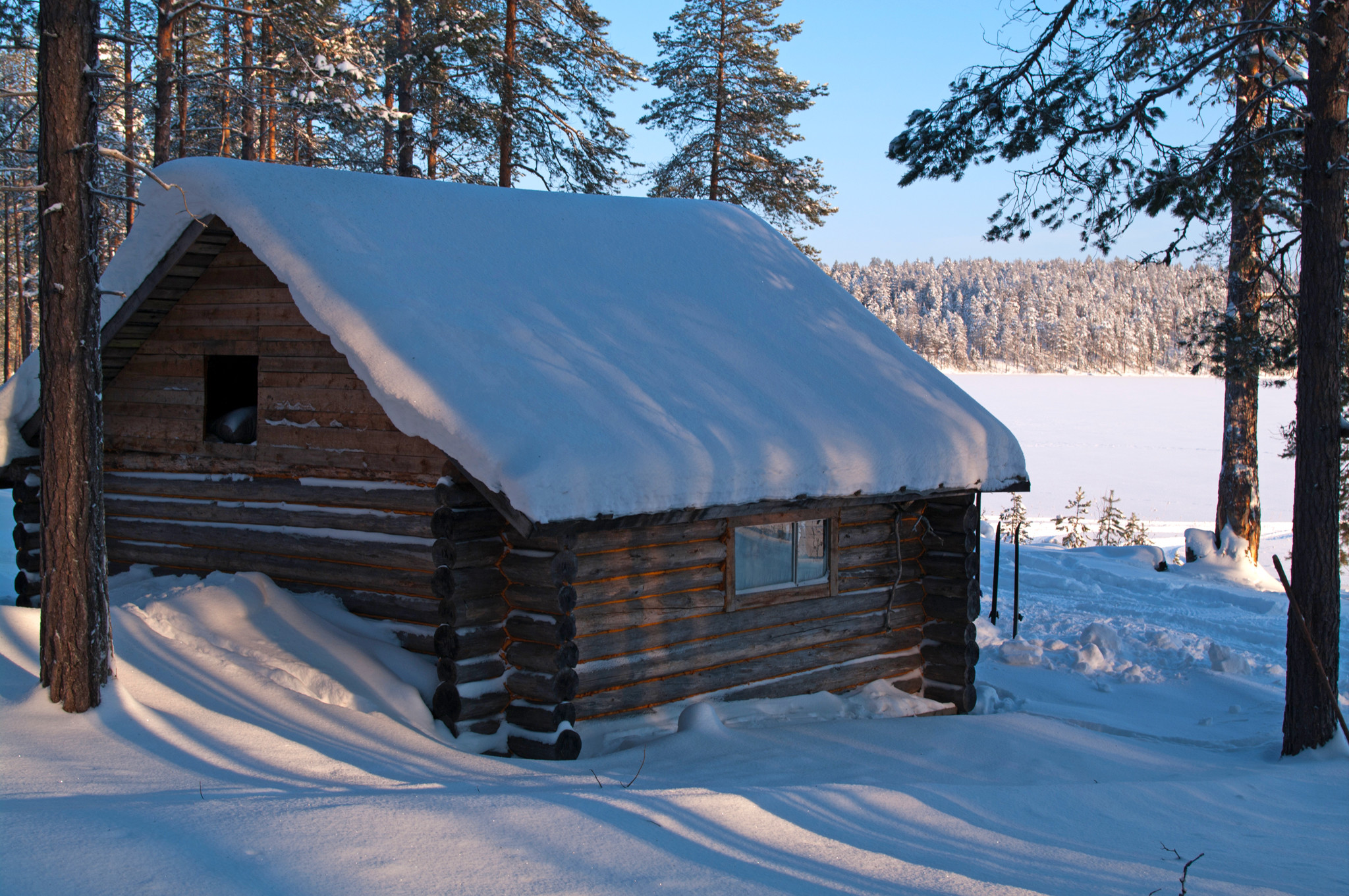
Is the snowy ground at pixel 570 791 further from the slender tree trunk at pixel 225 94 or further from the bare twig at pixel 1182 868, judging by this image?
the slender tree trunk at pixel 225 94

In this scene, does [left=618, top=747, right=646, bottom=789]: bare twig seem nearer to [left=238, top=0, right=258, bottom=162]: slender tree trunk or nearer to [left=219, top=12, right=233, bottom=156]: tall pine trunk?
[left=238, top=0, right=258, bottom=162]: slender tree trunk

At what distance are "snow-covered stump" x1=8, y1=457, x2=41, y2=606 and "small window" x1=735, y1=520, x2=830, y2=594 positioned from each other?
661 cm

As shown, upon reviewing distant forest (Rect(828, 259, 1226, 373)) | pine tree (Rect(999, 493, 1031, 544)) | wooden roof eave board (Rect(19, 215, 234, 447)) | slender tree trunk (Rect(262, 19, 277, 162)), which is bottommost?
pine tree (Rect(999, 493, 1031, 544))

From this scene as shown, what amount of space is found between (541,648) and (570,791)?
5.83 ft

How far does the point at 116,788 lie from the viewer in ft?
16.4

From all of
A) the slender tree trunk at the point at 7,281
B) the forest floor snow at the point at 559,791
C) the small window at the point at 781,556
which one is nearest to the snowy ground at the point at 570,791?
the forest floor snow at the point at 559,791

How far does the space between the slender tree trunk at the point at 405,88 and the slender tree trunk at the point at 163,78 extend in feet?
13.7

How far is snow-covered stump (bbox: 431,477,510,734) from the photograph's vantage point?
7.18 metres

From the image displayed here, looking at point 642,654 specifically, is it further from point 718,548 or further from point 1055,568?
point 1055,568

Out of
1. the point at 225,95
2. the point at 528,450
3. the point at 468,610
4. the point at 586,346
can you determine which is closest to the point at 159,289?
the point at 586,346

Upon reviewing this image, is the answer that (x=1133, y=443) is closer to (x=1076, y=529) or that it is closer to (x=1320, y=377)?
(x=1076, y=529)

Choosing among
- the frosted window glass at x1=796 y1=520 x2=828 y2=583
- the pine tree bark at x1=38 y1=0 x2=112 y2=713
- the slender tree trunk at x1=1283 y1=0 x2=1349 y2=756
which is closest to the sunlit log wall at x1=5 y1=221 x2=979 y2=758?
the frosted window glass at x1=796 y1=520 x2=828 y2=583

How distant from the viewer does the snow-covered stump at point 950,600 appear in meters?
10.1

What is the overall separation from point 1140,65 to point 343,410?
25.9 ft
